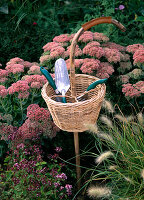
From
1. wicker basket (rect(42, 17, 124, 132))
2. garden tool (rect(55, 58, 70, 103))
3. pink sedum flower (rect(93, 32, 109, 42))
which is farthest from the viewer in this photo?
pink sedum flower (rect(93, 32, 109, 42))

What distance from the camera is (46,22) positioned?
4.07m

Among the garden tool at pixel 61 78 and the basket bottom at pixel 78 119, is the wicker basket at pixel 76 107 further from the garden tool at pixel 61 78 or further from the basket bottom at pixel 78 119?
the garden tool at pixel 61 78

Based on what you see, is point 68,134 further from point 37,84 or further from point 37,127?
point 37,84

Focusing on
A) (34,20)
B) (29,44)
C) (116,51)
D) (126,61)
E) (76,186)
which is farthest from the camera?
(34,20)

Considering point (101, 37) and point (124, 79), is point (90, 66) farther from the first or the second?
point (101, 37)

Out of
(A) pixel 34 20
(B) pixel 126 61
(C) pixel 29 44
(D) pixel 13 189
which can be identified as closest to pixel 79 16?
(A) pixel 34 20

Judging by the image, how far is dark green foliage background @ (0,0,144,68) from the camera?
11.5 feet

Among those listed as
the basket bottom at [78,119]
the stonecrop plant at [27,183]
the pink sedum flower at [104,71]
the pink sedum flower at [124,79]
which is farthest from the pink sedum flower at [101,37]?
the stonecrop plant at [27,183]

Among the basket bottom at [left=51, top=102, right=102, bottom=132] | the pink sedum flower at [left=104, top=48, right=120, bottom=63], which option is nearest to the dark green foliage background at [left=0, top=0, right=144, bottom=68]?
Result: the pink sedum flower at [left=104, top=48, right=120, bottom=63]

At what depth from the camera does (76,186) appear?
2484 millimetres

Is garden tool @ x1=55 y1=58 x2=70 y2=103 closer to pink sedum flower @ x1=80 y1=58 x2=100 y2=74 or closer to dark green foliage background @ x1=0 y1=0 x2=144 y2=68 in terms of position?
pink sedum flower @ x1=80 y1=58 x2=100 y2=74

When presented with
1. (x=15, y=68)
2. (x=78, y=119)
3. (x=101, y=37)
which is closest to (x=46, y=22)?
(x=101, y=37)

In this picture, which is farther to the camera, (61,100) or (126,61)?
(126,61)

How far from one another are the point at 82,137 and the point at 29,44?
185 cm
